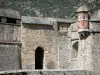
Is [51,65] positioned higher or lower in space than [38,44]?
lower

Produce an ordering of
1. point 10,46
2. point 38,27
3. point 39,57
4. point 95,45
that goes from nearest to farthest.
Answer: point 95,45 → point 10,46 → point 38,27 → point 39,57

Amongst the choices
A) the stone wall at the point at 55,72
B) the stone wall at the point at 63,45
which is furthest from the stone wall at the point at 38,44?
the stone wall at the point at 55,72

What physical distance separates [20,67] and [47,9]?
1769cm

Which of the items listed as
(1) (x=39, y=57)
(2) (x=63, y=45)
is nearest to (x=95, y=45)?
(2) (x=63, y=45)

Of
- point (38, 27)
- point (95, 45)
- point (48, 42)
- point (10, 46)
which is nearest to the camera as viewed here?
point (95, 45)

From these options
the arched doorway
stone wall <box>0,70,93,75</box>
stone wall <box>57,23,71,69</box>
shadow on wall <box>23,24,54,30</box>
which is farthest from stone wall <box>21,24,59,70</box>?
stone wall <box>0,70,93,75</box>

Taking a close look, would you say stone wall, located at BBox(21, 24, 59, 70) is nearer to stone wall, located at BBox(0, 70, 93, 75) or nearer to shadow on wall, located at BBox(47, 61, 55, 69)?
shadow on wall, located at BBox(47, 61, 55, 69)

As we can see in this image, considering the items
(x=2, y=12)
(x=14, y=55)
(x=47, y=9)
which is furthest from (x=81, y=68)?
(x=47, y=9)

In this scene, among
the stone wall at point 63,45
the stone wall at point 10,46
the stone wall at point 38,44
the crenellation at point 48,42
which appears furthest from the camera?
the stone wall at point 63,45

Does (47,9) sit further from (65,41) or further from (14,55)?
(14,55)

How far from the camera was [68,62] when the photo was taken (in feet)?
96.8

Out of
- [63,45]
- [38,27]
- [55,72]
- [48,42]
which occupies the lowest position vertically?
[55,72]

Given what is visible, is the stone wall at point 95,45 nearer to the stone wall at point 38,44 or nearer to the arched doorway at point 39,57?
the stone wall at point 38,44

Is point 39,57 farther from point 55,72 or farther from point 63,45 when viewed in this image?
point 55,72
